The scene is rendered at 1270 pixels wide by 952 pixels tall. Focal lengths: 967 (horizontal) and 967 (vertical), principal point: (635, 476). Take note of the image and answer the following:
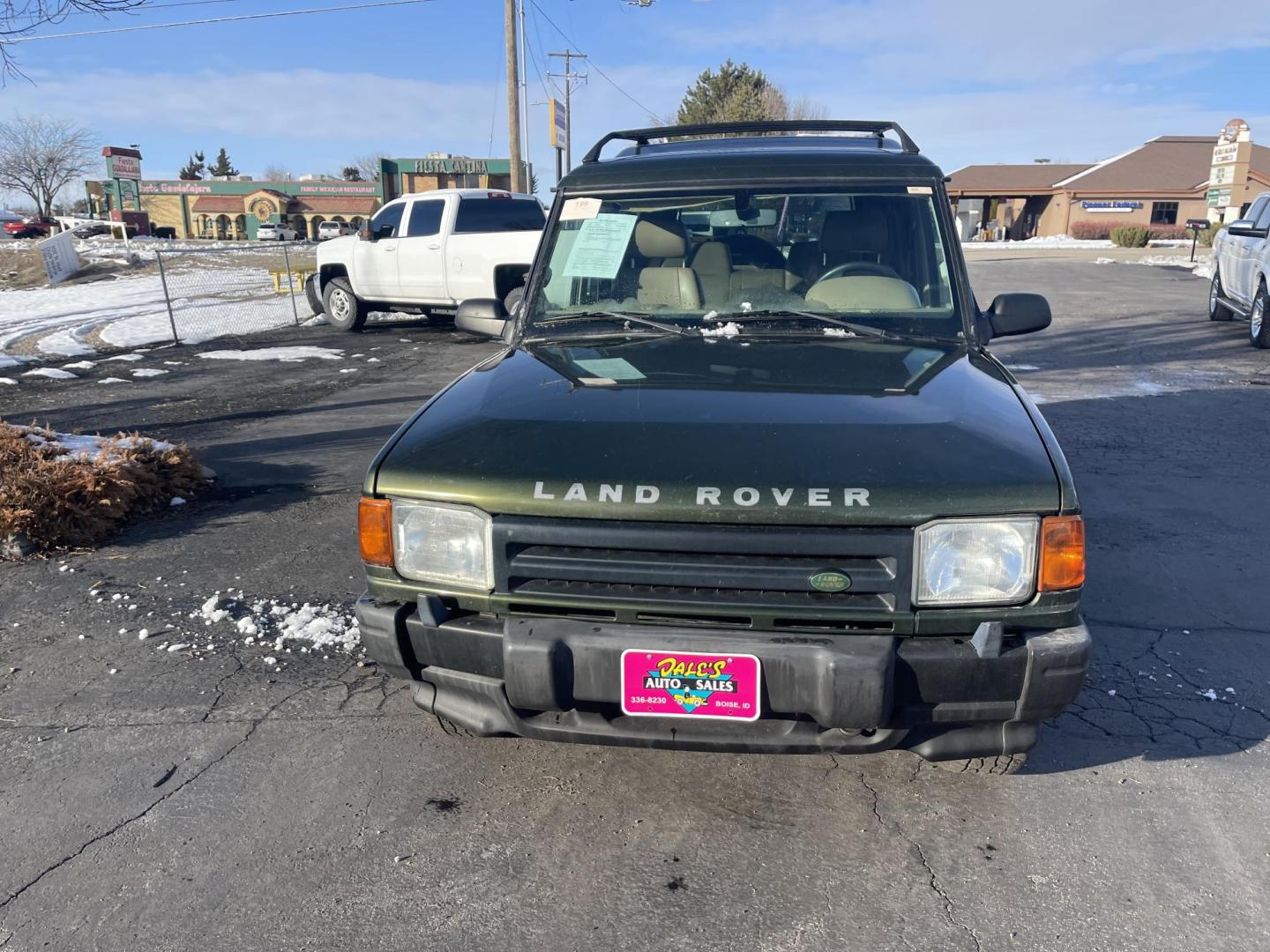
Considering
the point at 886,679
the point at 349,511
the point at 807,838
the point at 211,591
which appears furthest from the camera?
the point at 349,511

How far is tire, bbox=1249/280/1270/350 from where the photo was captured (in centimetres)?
1170

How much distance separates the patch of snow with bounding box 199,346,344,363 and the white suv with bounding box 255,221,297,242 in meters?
53.2

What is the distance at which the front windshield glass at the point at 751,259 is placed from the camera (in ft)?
12.4

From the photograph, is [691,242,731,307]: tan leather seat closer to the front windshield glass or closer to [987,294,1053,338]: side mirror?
the front windshield glass

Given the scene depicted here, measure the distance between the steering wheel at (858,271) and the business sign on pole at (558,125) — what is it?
99.8 ft

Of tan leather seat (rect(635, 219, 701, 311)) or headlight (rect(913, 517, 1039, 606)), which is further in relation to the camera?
tan leather seat (rect(635, 219, 701, 311))

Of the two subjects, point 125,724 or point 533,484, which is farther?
point 125,724

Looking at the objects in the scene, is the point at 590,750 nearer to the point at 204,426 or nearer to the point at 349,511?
the point at 349,511

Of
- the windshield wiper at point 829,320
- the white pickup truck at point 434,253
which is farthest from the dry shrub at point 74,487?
the white pickup truck at point 434,253

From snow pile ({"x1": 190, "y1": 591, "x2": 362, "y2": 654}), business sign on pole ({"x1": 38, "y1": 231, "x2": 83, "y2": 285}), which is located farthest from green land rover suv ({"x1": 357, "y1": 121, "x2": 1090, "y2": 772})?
business sign on pole ({"x1": 38, "y1": 231, "x2": 83, "y2": 285})

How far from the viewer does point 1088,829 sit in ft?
9.16

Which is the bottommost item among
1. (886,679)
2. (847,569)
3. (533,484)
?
(886,679)

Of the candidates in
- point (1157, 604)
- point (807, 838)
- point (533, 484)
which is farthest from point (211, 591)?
point (1157, 604)

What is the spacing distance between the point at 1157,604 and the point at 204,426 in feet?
24.1
